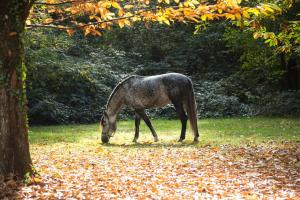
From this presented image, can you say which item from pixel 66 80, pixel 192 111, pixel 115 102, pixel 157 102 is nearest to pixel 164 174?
pixel 192 111

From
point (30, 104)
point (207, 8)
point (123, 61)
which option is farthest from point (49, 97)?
point (207, 8)

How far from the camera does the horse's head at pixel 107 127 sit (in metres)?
14.1

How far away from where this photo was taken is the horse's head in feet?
46.2

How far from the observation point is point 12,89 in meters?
7.23

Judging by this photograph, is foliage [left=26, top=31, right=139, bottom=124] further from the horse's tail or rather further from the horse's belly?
the horse's tail

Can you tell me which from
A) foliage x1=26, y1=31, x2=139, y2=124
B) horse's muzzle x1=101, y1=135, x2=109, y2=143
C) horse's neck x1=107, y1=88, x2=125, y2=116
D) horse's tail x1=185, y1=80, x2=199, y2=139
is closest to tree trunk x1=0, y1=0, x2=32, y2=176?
horse's muzzle x1=101, y1=135, x2=109, y2=143

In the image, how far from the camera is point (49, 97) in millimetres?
22812

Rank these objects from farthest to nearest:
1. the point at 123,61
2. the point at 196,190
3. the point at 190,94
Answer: the point at 123,61, the point at 190,94, the point at 196,190

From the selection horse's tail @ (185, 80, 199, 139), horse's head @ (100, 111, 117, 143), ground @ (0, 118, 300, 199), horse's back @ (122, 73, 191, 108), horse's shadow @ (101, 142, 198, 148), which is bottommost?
horse's shadow @ (101, 142, 198, 148)

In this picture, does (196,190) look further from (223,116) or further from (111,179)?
(223,116)

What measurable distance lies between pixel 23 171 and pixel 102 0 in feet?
11.5

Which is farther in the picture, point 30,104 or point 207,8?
point 30,104

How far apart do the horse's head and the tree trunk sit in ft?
21.8

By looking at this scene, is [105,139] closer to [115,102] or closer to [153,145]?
[115,102]
